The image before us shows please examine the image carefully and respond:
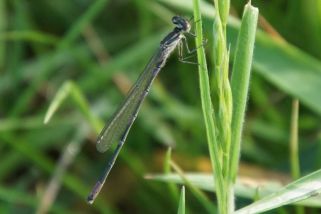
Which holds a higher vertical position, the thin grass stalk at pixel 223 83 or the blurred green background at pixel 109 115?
the blurred green background at pixel 109 115

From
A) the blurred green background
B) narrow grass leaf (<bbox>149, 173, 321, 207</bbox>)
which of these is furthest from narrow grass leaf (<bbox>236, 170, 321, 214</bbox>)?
the blurred green background

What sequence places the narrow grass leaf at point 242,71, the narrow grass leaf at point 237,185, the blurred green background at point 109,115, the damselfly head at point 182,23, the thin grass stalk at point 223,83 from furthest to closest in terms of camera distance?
the blurred green background at point 109,115
the damselfly head at point 182,23
the narrow grass leaf at point 237,185
the narrow grass leaf at point 242,71
the thin grass stalk at point 223,83

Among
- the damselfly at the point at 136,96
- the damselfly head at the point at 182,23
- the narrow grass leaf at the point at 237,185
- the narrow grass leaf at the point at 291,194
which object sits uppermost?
the damselfly head at the point at 182,23

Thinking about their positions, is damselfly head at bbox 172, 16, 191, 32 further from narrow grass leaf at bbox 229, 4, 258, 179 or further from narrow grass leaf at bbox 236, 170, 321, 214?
narrow grass leaf at bbox 236, 170, 321, 214

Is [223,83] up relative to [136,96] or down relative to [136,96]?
down

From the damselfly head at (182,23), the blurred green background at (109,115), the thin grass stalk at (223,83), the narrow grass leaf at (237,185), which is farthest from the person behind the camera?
the blurred green background at (109,115)

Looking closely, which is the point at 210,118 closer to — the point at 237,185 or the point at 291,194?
the point at 291,194

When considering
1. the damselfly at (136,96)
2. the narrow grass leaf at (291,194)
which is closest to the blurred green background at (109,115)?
the damselfly at (136,96)

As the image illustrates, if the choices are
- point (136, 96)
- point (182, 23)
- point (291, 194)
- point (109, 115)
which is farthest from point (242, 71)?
point (109, 115)

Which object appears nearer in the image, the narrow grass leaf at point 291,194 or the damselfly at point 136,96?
the narrow grass leaf at point 291,194

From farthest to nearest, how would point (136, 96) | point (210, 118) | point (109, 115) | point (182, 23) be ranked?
1. point (109, 115)
2. point (136, 96)
3. point (182, 23)
4. point (210, 118)

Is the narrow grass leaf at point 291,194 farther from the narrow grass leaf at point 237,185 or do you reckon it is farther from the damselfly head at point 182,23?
the damselfly head at point 182,23
